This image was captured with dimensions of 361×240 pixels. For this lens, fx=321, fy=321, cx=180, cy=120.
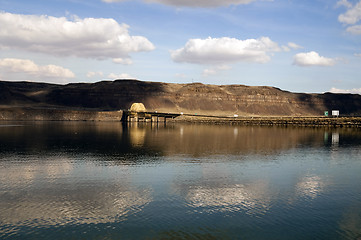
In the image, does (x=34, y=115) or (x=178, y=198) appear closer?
(x=178, y=198)

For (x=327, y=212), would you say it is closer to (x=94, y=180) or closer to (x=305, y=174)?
(x=305, y=174)

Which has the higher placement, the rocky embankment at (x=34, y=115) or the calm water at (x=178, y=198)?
the rocky embankment at (x=34, y=115)

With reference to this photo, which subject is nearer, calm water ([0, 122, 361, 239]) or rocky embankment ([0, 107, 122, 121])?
calm water ([0, 122, 361, 239])

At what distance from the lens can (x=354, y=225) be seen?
22.4 m

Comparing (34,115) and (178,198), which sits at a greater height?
(34,115)

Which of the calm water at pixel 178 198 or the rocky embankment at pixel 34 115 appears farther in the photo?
the rocky embankment at pixel 34 115

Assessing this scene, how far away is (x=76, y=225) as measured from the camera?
2161 centimetres

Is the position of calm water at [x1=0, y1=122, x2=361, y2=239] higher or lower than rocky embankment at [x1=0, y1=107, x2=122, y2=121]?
lower

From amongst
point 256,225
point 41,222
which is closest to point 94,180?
point 41,222

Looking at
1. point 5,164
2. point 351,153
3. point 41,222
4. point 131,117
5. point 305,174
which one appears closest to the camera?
point 41,222

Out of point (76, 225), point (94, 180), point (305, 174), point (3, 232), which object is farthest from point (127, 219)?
point (305, 174)

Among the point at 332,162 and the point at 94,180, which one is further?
the point at 332,162

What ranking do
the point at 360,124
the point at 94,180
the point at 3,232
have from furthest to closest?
1. the point at 360,124
2. the point at 94,180
3. the point at 3,232

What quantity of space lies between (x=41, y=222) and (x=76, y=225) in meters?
2.60
